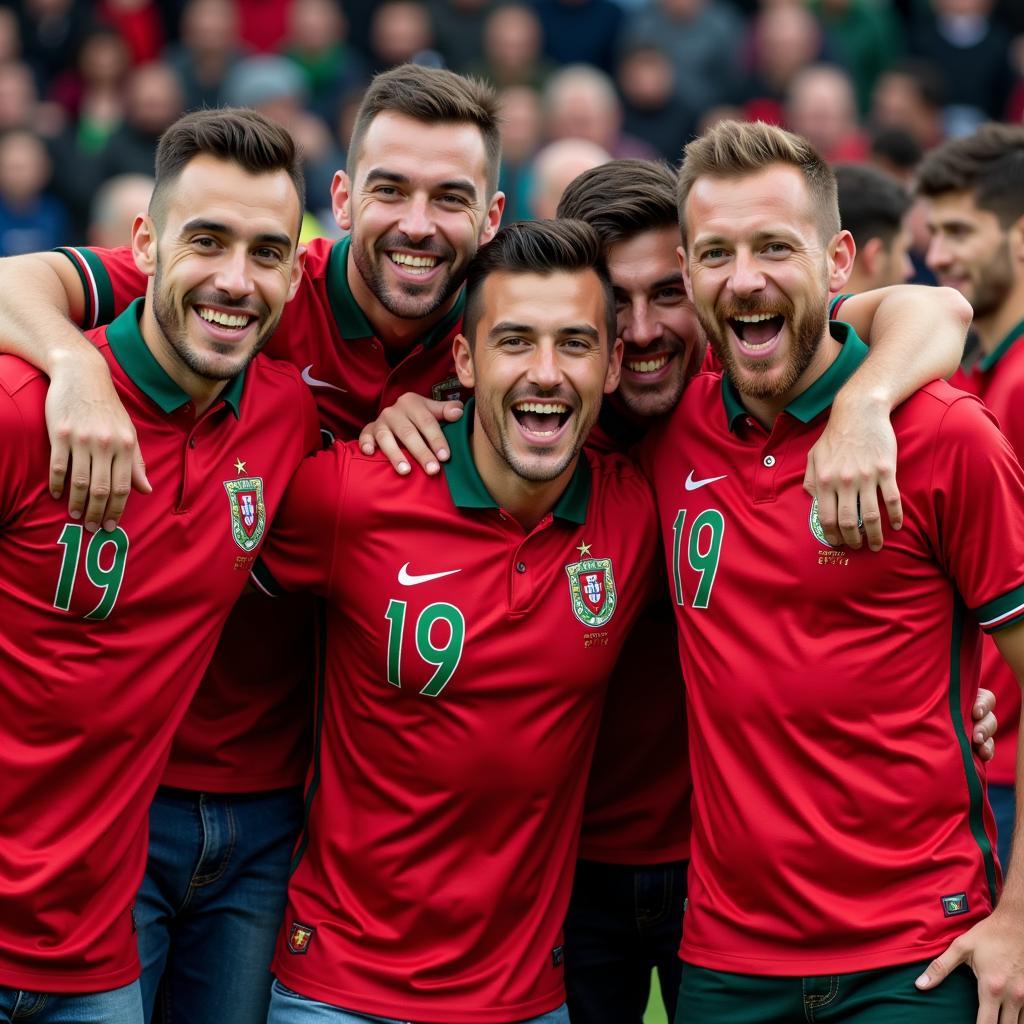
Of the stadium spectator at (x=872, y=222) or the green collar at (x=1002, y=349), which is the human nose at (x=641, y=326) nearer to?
the green collar at (x=1002, y=349)

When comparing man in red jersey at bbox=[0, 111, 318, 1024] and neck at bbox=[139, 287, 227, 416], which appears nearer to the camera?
man in red jersey at bbox=[0, 111, 318, 1024]

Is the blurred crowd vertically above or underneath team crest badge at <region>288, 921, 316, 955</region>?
above

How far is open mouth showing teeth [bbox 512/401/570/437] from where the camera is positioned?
4.25 metres

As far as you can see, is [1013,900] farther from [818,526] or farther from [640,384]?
[640,384]

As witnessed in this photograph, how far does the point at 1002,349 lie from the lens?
227 inches

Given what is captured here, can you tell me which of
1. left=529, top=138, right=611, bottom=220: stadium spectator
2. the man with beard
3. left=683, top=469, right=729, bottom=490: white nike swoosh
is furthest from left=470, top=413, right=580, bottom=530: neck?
left=529, top=138, right=611, bottom=220: stadium spectator

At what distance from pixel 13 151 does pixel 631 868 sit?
892 centimetres

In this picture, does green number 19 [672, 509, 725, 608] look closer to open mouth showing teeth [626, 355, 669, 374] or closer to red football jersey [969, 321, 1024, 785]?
open mouth showing teeth [626, 355, 669, 374]

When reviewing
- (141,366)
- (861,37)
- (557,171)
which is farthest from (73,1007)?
(861,37)

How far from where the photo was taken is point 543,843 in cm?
423

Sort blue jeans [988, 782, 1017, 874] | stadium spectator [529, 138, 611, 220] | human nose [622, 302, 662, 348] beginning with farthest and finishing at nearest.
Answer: stadium spectator [529, 138, 611, 220] < blue jeans [988, 782, 1017, 874] < human nose [622, 302, 662, 348]

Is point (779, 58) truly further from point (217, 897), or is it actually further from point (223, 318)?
point (217, 897)

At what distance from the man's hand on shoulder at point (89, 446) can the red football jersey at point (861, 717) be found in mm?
1447

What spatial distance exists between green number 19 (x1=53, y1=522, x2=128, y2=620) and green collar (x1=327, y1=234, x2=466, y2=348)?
1.01m
